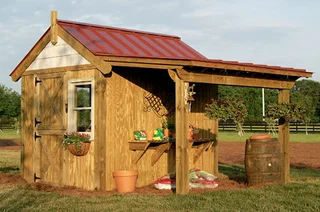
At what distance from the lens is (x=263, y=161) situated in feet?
37.1

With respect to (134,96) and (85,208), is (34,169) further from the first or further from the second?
(85,208)

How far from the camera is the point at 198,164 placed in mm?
13336

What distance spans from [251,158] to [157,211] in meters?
3.51

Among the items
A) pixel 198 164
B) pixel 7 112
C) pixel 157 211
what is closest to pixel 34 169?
pixel 198 164

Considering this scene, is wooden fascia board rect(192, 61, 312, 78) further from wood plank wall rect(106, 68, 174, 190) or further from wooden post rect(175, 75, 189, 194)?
wood plank wall rect(106, 68, 174, 190)

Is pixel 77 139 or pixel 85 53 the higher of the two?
pixel 85 53

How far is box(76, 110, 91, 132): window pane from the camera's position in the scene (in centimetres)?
1169

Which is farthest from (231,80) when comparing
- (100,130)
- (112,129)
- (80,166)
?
(80,166)

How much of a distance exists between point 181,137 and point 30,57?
5.13 meters

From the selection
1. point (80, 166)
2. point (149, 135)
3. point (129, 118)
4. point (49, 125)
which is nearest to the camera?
point (80, 166)

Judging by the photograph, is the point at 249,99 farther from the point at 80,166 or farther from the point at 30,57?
the point at 80,166

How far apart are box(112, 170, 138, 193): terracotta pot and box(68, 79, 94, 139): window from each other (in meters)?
1.36

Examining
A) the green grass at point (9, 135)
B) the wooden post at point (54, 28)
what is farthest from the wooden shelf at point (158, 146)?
the green grass at point (9, 135)

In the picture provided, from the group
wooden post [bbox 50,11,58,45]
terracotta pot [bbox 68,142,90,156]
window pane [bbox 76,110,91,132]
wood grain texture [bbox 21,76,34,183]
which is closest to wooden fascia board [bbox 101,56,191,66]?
window pane [bbox 76,110,91,132]
